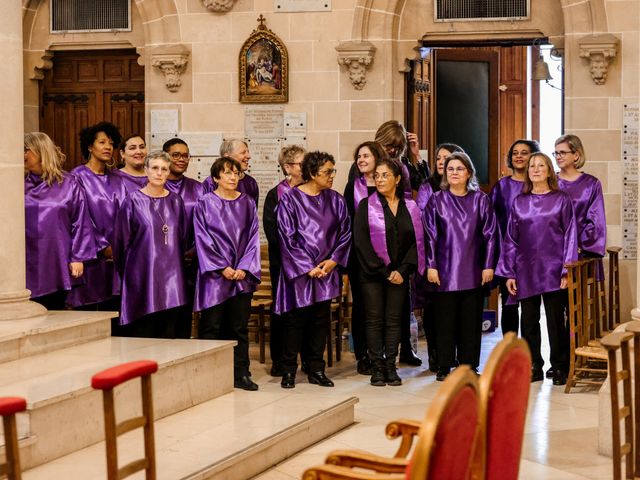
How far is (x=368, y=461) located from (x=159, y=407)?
8.08 ft

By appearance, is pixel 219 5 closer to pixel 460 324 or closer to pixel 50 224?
pixel 50 224

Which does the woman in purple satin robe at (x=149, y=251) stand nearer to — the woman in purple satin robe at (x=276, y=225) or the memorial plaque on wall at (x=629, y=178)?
the woman in purple satin robe at (x=276, y=225)

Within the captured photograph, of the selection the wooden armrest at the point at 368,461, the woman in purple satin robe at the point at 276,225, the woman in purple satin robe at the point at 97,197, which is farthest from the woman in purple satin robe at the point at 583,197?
the wooden armrest at the point at 368,461

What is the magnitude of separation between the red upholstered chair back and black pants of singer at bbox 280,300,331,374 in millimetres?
4131

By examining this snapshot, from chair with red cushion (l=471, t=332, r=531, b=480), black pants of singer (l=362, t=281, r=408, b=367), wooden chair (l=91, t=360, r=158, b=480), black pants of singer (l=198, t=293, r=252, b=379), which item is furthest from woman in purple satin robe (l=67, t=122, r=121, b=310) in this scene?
chair with red cushion (l=471, t=332, r=531, b=480)

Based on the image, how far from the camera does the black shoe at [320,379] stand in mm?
6961

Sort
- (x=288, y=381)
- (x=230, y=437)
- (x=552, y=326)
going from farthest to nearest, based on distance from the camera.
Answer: (x=552, y=326) < (x=288, y=381) < (x=230, y=437)

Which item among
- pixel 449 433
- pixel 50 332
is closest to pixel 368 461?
pixel 449 433

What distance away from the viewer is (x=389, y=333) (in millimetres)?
7008

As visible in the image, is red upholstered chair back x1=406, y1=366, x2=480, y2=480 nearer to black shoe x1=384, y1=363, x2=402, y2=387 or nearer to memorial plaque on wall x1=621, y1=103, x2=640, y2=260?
black shoe x1=384, y1=363, x2=402, y2=387

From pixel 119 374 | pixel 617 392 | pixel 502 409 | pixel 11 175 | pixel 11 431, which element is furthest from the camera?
pixel 11 175

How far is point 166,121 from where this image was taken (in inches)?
378

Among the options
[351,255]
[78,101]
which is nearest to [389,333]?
[351,255]

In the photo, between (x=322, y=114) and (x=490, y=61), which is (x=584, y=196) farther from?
(x=490, y=61)
